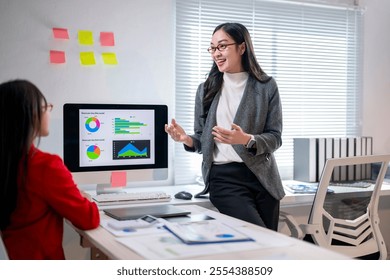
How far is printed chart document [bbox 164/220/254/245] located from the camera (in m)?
1.48

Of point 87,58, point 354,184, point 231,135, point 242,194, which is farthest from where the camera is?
point 87,58

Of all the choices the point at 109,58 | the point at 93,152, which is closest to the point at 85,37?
the point at 109,58

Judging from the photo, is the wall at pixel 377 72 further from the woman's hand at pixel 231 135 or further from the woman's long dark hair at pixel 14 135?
the woman's long dark hair at pixel 14 135

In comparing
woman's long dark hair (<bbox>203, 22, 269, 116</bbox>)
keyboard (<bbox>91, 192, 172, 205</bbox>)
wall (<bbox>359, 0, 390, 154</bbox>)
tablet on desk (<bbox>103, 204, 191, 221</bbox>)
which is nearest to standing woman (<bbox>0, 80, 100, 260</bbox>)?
tablet on desk (<bbox>103, 204, 191, 221</bbox>)

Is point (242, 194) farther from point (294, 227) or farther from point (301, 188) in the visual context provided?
point (301, 188)

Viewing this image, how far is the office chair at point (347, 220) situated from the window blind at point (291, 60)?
3.12 ft

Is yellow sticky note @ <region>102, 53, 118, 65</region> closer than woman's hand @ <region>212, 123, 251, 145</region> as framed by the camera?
No

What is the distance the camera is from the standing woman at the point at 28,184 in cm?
152

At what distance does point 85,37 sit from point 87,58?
12 centimetres

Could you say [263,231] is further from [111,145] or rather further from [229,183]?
[111,145]

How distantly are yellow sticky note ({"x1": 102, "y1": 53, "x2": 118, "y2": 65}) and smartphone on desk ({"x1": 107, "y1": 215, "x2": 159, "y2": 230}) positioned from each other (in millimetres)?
1272

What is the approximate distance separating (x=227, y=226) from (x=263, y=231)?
0.13 meters

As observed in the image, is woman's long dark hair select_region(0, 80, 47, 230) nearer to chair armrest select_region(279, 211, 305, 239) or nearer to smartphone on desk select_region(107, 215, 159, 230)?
smartphone on desk select_region(107, 215, 159, 230)

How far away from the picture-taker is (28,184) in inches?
60.0
